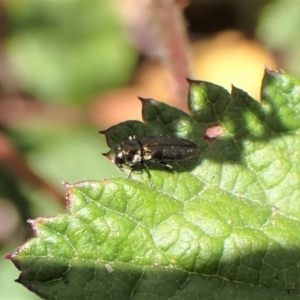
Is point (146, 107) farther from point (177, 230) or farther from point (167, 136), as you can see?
point (177, 230)

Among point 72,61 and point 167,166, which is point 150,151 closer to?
point 167,166

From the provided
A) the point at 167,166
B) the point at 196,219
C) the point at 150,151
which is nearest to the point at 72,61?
the point at 150,151

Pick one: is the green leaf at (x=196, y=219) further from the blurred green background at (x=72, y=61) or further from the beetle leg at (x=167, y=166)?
the blurred green background at (x=72, y=61)

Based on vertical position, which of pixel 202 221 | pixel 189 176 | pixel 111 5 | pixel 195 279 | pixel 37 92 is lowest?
pixel 195 279

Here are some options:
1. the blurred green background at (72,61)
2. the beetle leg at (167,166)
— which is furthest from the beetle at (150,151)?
the blurred green background at (72,61)

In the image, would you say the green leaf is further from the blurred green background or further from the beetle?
the blurred green background

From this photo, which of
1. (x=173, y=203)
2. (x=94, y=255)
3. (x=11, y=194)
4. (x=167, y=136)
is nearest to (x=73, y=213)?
(x=94, y=255)
